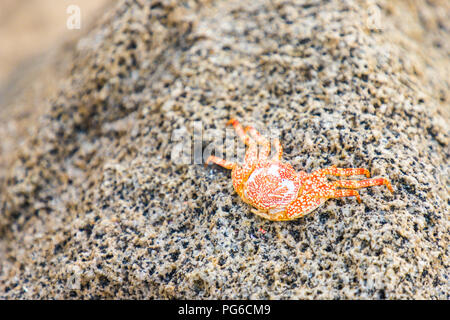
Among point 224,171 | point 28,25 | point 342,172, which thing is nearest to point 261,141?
point 224,171

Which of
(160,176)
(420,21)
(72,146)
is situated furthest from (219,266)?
(420,21)

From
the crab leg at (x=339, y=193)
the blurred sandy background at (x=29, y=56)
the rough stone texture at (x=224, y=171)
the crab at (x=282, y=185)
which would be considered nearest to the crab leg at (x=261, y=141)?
the crab at (x=282, y=185)

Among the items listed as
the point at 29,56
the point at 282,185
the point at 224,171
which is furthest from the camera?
the point at 29,56

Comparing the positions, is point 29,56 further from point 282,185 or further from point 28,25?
point 282,185

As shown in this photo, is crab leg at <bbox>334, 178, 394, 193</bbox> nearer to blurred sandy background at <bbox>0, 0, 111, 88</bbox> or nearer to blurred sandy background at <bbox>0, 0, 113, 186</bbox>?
blurred sandy background at <bbox>0, 0, 113, 186</bbox>

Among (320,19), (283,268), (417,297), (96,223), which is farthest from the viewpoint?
(320,19)

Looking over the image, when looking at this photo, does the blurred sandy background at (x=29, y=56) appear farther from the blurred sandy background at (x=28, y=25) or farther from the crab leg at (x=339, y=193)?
the crab leg at (x=339, y=193)

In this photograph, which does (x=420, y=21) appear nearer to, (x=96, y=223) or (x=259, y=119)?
(x=259, y=119)
